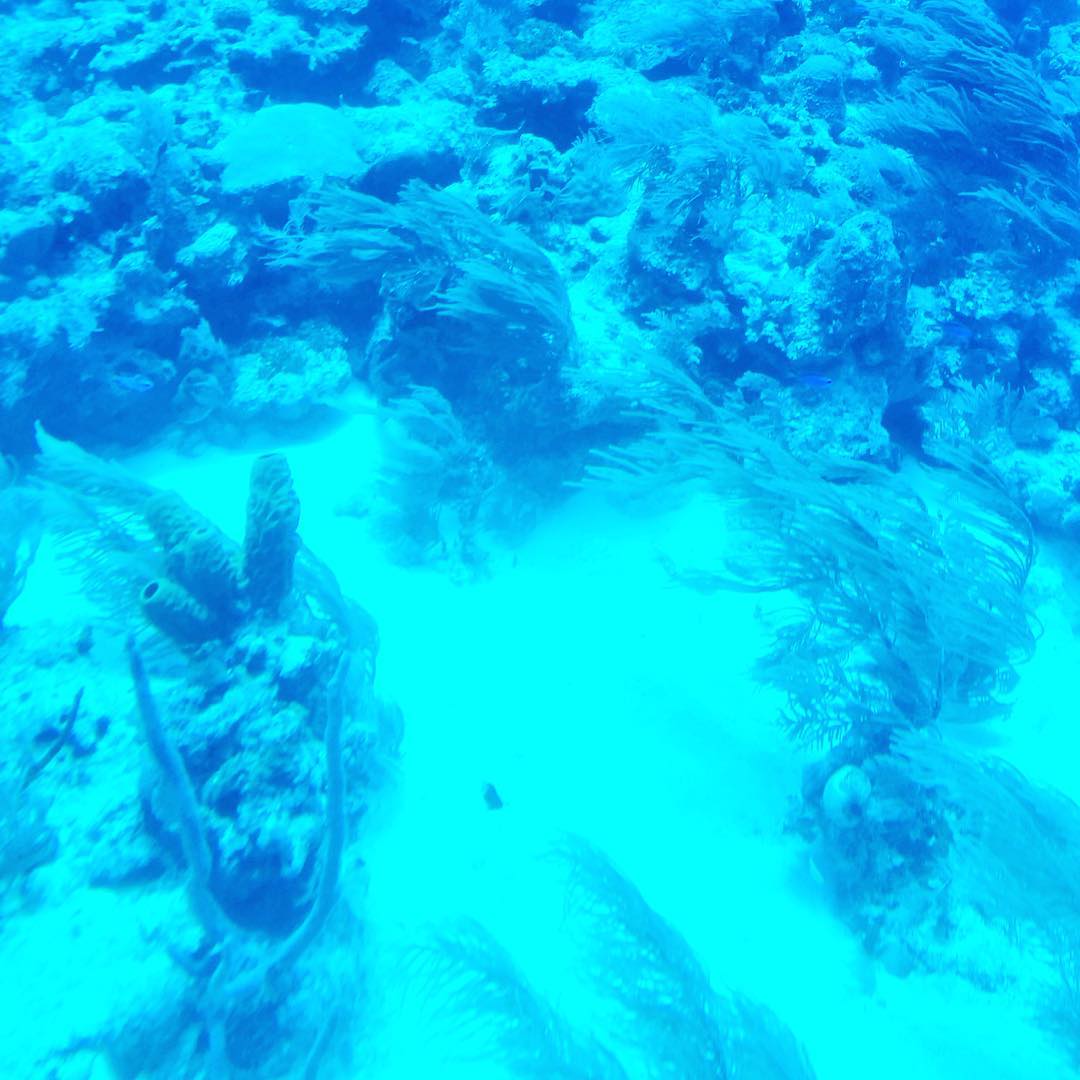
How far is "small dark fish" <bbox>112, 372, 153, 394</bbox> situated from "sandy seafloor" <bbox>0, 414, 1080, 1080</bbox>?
1.71 feet

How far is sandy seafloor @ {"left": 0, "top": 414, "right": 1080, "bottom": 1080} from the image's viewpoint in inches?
126

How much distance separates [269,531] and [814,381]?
3537mm

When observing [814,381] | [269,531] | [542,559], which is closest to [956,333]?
[814,381]

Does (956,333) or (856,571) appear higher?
(956,333)

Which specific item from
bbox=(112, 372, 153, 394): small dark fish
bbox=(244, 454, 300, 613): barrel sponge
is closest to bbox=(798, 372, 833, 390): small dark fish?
bbox=(244, 454, 300, 613): barrel sponge

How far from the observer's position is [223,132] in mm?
6570

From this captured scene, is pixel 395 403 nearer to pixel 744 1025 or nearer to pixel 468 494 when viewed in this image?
pixel 468 494

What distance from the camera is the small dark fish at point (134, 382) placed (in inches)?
199

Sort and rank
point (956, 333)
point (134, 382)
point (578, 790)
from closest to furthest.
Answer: point (578, 790) → point (134, 382) → point (956, 333)

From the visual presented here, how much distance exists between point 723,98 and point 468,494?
4.71 m

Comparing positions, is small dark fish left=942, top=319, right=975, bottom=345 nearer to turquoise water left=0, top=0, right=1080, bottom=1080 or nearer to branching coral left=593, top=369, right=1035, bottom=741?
turquoise water left=0, top=0, right=1080, bottom=1080

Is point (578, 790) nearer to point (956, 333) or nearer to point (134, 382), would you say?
point (134, 382)

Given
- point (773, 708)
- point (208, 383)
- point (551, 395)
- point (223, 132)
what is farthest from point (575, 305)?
point (223, 132)

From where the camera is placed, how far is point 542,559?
16.2ft
